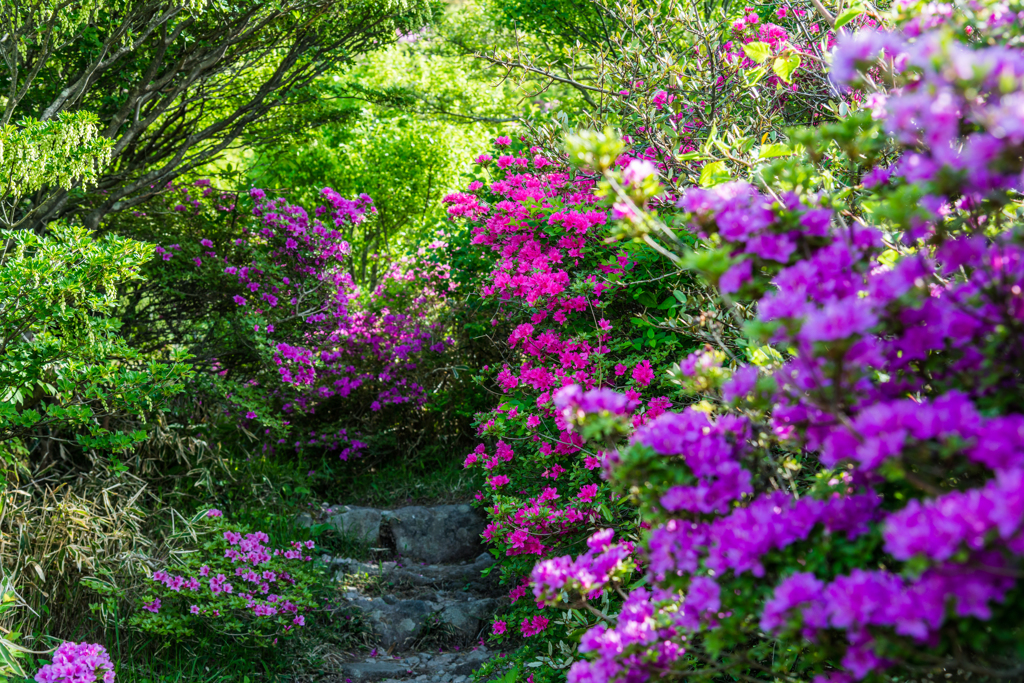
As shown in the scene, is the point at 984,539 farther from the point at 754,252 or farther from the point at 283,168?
the point at 283,168

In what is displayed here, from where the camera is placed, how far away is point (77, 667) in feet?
9.29

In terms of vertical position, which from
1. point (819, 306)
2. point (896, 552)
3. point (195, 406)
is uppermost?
point (819, 306)

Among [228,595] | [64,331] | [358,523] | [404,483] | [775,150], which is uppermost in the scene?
[775,150]

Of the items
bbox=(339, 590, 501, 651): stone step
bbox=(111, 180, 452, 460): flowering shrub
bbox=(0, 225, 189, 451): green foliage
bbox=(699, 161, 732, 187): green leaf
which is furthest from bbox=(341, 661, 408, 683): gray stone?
bbox=(699, 161, 732, 187): green leaf

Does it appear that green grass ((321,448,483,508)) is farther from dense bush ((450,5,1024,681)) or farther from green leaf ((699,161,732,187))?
dense bush ((450,5,1024,681))

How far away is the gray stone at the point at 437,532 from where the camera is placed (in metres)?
5.37

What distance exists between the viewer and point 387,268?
759cm

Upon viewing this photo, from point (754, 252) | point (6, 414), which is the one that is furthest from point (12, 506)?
point (754, 252)

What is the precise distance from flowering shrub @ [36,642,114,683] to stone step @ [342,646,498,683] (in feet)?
4.34

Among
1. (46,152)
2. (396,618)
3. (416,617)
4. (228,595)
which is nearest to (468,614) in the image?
(416,617)

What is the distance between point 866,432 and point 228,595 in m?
3.41

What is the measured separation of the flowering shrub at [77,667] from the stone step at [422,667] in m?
1.32

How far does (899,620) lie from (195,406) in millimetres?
5088

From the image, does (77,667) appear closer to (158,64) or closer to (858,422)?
(858,422)
